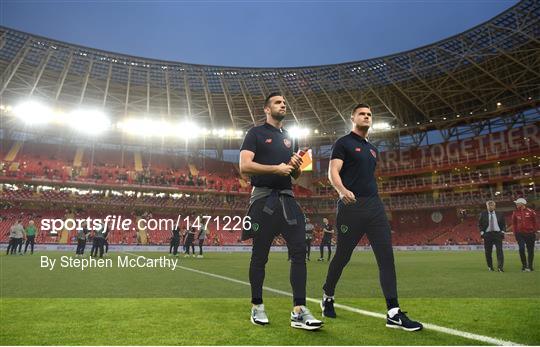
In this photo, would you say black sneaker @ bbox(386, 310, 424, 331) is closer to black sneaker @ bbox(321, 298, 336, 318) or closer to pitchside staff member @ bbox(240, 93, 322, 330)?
black sneaker @ bbox(321, 298, 336, 318)

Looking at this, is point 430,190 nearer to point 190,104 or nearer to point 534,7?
point 534,7

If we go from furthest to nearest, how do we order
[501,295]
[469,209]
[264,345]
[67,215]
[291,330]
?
1. [469,209]
2. [67,215]
3. [501,295]
4. [291,330]
5. [264,345]

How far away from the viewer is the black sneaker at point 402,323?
4105 mm

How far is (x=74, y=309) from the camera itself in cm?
525

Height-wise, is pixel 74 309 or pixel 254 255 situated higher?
pixel 254 255

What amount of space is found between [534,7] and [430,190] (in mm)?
24668

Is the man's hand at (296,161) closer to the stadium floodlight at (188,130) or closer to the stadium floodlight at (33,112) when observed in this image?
the stadium floodlight at (188,130)

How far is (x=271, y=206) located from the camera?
15.1 ft

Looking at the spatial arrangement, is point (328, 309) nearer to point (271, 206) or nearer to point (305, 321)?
point (305, 321)

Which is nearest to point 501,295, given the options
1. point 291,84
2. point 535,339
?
point 535,339

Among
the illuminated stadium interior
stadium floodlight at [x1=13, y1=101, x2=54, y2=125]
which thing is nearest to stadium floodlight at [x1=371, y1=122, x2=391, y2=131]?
the illuminated stadium interior

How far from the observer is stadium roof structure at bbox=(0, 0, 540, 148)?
3803 centimetres

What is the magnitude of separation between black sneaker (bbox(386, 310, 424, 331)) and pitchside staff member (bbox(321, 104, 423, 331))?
28 cm

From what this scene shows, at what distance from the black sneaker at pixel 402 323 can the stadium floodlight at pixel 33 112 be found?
50.7m
